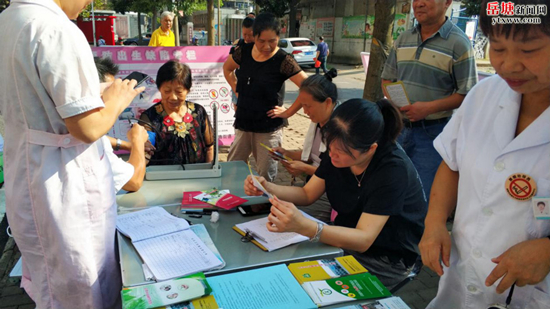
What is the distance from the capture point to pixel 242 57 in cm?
351

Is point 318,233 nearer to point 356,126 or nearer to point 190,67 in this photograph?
point 356,126

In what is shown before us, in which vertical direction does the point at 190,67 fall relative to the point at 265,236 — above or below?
above

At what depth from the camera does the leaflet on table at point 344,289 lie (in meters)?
1.31

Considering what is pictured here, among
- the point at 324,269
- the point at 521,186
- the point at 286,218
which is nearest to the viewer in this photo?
the point at 521,186

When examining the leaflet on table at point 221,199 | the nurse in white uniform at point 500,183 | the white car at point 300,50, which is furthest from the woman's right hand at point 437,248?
the white car at point 300,50

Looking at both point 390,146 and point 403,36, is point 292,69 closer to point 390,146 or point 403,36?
point 403,36

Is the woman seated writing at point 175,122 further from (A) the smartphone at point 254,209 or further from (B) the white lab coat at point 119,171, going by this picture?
(A) the smartphone at point 254,209

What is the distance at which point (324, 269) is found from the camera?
1468mm

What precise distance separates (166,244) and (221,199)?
1.64 feet

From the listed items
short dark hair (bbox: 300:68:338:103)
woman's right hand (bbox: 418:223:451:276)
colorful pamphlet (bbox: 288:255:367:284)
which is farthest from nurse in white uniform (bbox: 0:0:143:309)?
short dark hair (bbox: 300:68:338:103)

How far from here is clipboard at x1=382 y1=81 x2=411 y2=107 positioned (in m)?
2.51

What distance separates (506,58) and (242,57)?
2.69 metres

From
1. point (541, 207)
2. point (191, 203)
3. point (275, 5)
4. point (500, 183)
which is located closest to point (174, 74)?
point (191, 203)

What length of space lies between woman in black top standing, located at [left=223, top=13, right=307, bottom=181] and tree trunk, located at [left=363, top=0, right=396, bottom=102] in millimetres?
905
